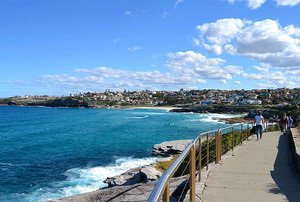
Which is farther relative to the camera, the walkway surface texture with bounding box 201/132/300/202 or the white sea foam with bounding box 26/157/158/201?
the white sea foam with bounding box 26/157/158/201

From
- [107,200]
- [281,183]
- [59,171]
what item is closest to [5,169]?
[59,171]

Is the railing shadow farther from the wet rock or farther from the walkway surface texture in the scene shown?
→ the wet rock

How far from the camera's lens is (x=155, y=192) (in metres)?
1.56

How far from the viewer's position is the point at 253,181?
5426mm

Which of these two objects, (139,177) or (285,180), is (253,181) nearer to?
(285,180)

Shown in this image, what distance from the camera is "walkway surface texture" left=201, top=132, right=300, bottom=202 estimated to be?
4.48m

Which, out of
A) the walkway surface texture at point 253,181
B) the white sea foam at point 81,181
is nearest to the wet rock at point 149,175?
the white sea foam at point 81,181

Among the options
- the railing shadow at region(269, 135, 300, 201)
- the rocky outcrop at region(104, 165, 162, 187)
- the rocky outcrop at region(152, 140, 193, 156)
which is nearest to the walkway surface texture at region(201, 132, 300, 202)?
the railing shadow at region(269, 135, 300, 201)

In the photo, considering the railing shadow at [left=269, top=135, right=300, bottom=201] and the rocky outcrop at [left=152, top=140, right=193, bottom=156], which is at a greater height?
the railing shadow at [left=269, top=135, right=300, bottom=201]

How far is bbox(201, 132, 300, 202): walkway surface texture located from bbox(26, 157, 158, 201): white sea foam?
9971 millimetres

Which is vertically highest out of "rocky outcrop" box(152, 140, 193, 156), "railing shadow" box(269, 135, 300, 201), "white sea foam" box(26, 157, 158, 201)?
"railing shadow" box(269, 135, 300, 201)

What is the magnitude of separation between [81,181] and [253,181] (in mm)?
12882

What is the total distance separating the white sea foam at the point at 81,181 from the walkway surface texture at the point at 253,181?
393 inches

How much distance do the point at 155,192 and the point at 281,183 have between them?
4971 millimetres
